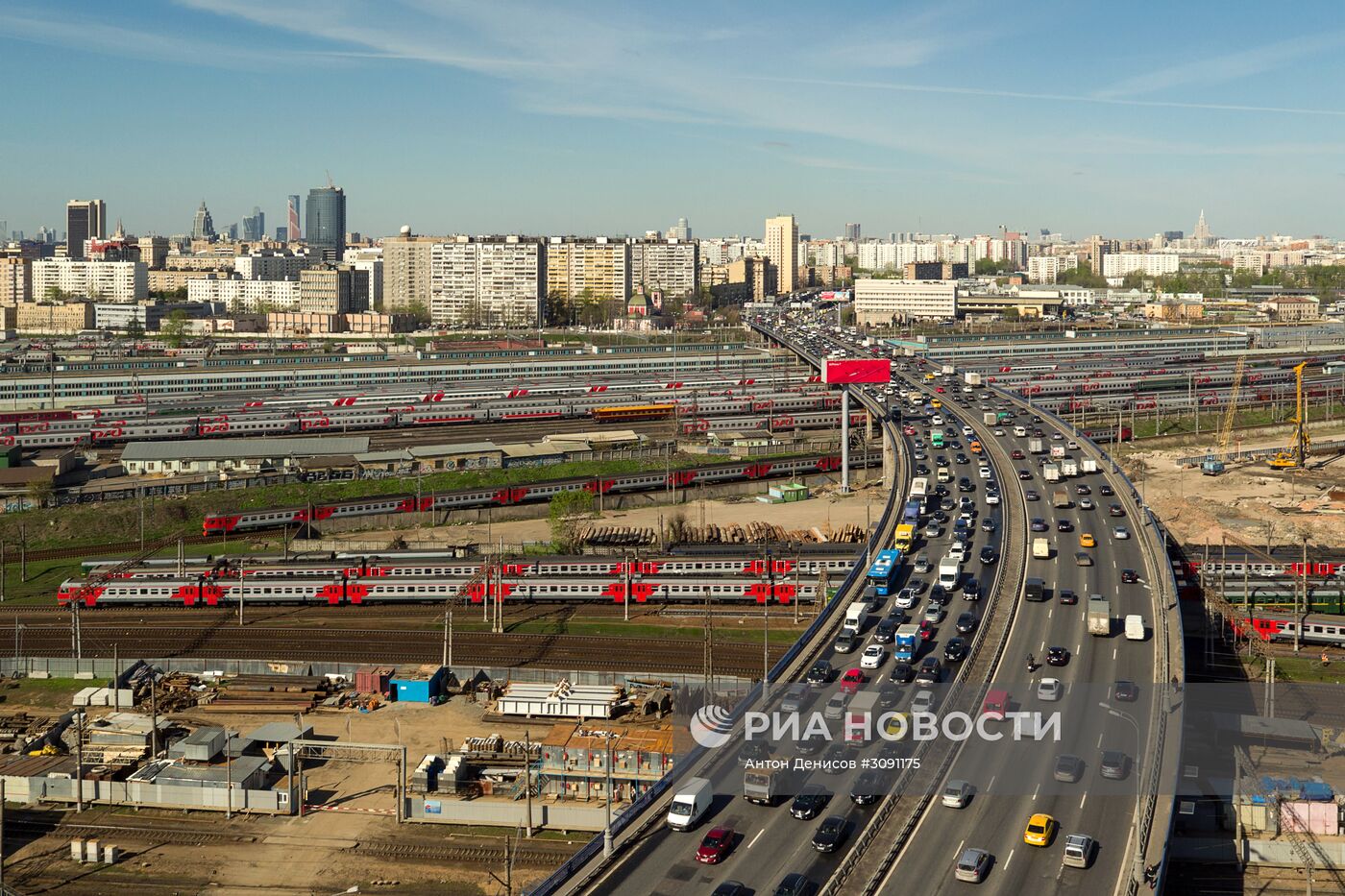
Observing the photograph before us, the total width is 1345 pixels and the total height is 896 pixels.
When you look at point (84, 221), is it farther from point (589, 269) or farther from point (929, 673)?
point (929, 673)

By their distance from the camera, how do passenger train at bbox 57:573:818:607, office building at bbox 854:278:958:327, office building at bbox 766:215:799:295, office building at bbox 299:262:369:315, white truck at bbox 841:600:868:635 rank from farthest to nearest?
office building at bbox 766:215:799:295 < office building at bbox 299:262:369:315 < office building at bbox 854:278:958:327 < passenger train at bbox 57:573:818:607 < white truck at bbox 841:600:868:635

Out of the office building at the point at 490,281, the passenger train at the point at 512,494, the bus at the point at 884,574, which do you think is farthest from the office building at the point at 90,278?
the bus at the point at 884,574

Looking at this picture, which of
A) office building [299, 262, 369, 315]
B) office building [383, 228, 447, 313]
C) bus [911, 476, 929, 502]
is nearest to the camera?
bus [911, 476, 929, 502]

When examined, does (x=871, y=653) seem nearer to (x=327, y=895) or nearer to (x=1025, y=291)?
(x=327, y=895)

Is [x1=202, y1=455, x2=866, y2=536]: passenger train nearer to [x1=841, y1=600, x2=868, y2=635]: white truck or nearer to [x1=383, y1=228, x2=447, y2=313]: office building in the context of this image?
[x1=841, y1=600, x2=868, y2=635]: white truck

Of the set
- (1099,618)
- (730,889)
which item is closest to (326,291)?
(1099,618)

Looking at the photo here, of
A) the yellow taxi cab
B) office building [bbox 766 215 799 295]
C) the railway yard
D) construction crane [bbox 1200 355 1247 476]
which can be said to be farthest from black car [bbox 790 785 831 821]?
office building [bbox 766 215 799 295]

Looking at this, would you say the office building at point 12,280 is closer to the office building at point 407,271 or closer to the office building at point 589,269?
the office building at point 407,271
